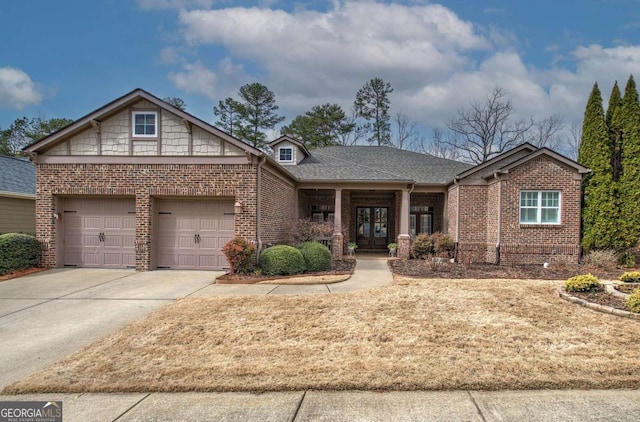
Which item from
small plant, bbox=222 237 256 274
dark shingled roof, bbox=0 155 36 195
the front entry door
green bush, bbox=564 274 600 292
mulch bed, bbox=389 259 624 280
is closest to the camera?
green bush, bbox=564 274 600 292

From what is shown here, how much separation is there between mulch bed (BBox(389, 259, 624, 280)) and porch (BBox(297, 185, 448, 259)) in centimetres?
482

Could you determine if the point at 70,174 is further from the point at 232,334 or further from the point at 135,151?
the point at 232,334

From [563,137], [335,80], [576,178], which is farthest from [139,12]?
[563,137]

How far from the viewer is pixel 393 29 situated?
15672 mm

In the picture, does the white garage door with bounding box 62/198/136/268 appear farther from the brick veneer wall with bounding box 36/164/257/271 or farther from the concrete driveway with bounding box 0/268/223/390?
the concrete driveway with bounding box 0/268/223/390

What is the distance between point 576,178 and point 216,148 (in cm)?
1272

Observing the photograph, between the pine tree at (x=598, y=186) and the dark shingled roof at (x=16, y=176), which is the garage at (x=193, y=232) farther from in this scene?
the pine tree at (x=598, y=186)

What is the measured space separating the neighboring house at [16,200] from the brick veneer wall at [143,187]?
3.84 metres

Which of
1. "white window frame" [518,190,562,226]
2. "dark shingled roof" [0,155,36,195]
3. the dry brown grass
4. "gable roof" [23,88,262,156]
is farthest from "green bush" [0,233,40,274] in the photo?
"white window frame" [518,190,562,226]

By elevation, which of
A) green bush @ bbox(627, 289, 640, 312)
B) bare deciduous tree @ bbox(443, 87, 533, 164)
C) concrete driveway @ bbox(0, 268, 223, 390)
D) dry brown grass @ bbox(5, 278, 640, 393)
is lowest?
concrete driveway @ bbox(0, 268, 223, 390)

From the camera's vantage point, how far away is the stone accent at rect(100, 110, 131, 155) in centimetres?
1142

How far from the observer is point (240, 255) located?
1031cm

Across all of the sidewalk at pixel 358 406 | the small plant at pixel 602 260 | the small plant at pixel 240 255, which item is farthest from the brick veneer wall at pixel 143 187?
the small plant at pixel 602 260

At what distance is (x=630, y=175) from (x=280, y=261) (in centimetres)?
1318
